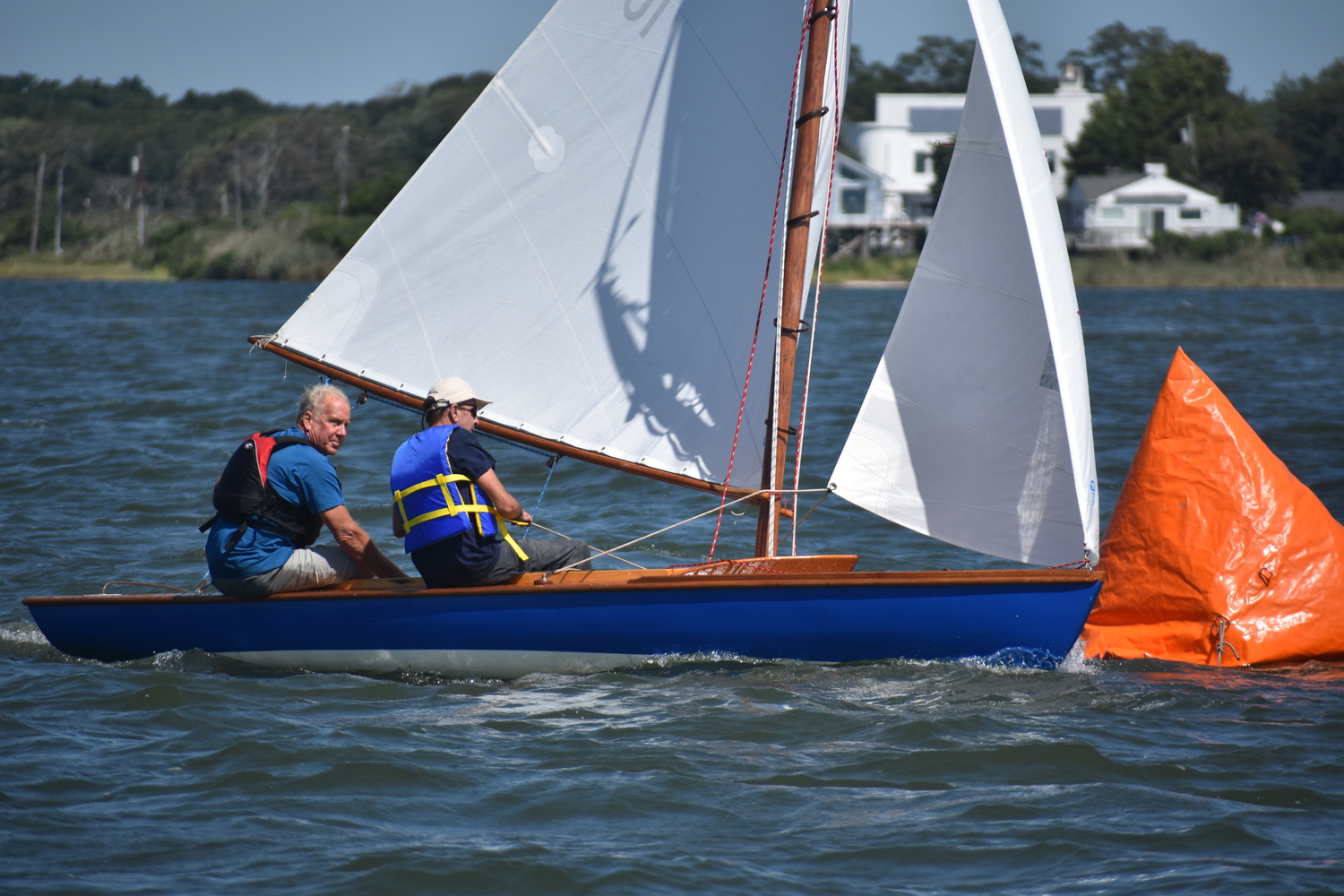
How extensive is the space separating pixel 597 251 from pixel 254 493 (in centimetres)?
163

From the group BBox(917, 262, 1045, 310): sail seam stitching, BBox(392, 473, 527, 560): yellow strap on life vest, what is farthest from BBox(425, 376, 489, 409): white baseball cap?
BBox(917, 262, 1045, 310): sail seam stitching

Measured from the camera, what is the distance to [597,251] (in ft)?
17.1

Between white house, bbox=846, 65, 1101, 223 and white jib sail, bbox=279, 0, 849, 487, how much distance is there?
4499cm

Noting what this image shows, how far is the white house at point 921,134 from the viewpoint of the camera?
52469mm

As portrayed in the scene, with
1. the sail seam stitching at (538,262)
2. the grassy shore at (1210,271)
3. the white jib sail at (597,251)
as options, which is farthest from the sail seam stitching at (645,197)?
the grassy shore at (1210,271)

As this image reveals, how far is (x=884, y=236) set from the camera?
49.6 metres

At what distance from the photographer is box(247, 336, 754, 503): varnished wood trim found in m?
5.13

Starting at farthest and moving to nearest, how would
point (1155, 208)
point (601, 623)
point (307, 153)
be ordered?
1. point (307, 153)
2. point (1155, 208)
3. point (601, 623)

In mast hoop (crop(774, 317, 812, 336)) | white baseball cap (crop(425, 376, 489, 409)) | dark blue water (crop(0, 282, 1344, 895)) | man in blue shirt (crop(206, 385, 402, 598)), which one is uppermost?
mast hoop (crop(774, 317, 812, 336))

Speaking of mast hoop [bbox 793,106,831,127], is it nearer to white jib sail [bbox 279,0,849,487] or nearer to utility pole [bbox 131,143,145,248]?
white jib sail [bbox 279,0,849,487]

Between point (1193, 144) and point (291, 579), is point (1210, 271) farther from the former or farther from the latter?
point (291, 579)

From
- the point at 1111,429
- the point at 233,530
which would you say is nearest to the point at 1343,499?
the point at 1111,429

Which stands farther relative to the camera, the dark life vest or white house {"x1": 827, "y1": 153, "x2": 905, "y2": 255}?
white house {"x1": 827, "y1": 153, "x2": 905, "y2": 255}

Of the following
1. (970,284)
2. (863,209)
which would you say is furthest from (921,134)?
(970,284)
